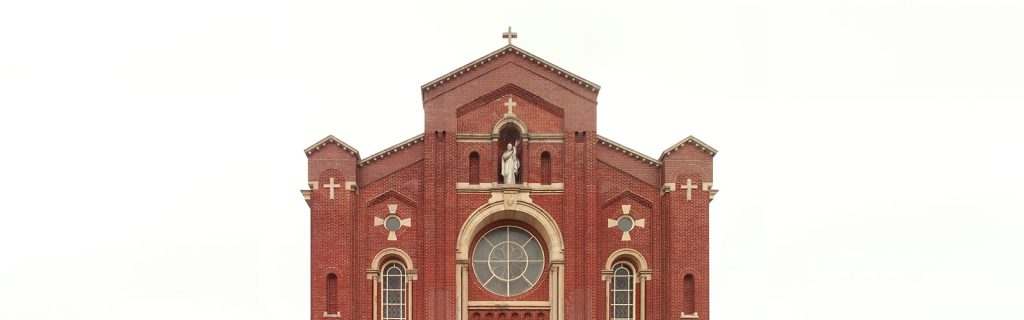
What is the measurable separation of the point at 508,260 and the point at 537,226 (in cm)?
144

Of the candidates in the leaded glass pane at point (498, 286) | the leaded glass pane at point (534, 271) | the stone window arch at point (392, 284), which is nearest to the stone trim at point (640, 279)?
the leaded glass pane at point (534, 271)

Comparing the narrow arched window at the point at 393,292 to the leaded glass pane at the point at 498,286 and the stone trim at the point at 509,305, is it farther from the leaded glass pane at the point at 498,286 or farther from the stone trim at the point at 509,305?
the leaded glass pane at the point at 498,286

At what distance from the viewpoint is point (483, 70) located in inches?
2559

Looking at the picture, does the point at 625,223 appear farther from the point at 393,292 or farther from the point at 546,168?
the point at 393,292

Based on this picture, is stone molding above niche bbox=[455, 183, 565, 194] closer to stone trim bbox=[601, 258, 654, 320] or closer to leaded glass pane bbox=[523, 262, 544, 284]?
leaded glass pane bbox=[523, 262, 544, 284]

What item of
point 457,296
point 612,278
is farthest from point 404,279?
point 612,278

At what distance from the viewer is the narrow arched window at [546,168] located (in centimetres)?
6456

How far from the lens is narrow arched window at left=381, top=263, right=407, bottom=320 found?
63781 millimetres

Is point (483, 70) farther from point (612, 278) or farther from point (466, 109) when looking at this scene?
point (612, 278)

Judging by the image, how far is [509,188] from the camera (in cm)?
6400

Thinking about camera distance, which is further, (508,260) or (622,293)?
(508,260)

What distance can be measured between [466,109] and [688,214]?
7.57 metres

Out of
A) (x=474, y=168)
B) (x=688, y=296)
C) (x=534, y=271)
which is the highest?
(x=474, y=168)

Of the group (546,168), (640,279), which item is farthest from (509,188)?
(640,279)
